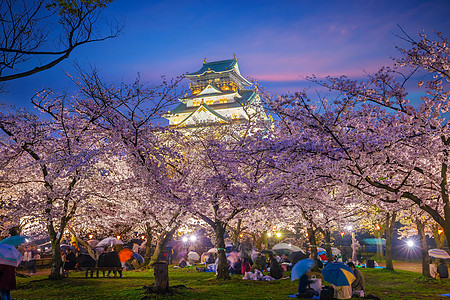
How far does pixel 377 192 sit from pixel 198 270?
13884 millimetres

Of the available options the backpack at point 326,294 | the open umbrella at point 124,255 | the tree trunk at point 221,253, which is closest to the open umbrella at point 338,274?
the backpack at point 326,294

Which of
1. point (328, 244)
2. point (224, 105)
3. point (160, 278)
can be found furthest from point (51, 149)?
point (224, 105)

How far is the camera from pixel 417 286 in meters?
14.7

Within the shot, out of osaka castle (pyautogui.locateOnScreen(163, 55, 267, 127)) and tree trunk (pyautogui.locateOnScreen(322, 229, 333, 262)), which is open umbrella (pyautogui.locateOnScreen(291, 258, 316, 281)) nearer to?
tree trunk (pyautogui.locateOnScreen(322, 229, 333, 262))

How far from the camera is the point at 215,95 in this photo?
62406 mm

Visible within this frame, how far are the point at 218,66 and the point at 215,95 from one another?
11479 millimetres

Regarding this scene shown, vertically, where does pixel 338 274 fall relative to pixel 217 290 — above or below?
above

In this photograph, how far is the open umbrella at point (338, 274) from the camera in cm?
982

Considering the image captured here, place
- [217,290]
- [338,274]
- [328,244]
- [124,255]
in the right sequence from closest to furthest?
[338,274]
[217,290]
[328,244]
[124,255]

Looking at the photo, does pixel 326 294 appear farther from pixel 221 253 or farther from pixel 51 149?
pixel 51 149

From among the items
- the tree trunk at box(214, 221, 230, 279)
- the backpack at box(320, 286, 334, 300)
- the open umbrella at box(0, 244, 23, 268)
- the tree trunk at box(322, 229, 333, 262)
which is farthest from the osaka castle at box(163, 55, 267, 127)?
the open umbrella at box(0, 244, 23, 268)

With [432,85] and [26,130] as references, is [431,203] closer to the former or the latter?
[432,85]

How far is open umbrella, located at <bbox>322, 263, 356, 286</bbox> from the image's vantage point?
982 cm

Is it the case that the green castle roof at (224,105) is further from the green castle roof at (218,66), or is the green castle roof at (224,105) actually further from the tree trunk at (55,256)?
the tree trunk at (55,256)
